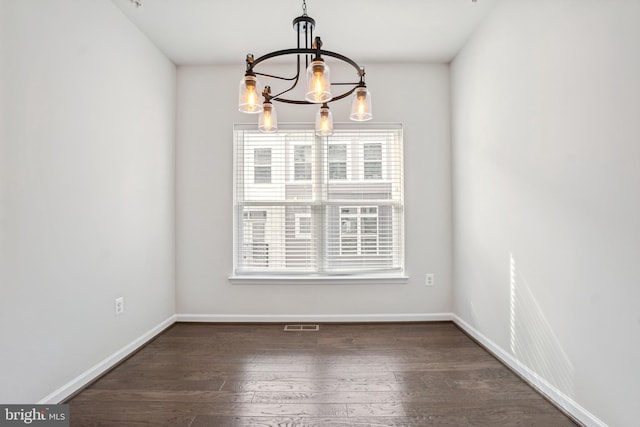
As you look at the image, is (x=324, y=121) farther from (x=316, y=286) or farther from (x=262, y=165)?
(x=316, y=286)

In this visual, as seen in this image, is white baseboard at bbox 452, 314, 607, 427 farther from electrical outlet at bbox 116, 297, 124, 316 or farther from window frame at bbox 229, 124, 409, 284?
electrical outlet at bbox 116, 297, 124, 316

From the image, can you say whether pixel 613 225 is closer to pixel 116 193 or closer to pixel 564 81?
pixel 564 81

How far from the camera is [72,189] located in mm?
2057

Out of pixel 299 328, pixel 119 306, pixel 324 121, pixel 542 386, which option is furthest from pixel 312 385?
pixel 324 121

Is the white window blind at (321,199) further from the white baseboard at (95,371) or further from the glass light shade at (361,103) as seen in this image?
the glass light shade at (361,103)

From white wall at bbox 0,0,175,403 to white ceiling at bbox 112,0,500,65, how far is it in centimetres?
31

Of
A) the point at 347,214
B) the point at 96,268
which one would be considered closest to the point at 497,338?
the point at 347,214

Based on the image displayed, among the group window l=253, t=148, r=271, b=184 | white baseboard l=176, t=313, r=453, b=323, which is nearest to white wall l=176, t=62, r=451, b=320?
white baseboard l=176, t=313, r=453, b=323

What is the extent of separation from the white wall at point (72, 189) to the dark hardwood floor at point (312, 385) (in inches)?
15.9

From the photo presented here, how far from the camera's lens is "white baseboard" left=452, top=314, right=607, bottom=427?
1.69 metres

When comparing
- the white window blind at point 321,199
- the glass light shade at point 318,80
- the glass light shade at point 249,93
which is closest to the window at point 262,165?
the white window blind at point 321,199

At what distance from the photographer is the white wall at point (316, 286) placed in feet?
11.1

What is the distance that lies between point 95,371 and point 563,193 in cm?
323

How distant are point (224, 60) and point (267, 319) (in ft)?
9.02
